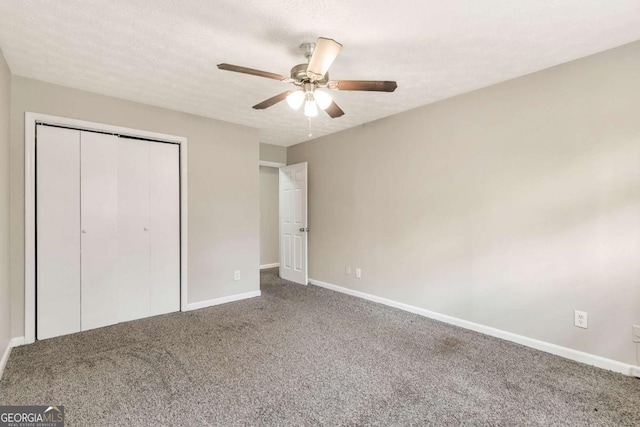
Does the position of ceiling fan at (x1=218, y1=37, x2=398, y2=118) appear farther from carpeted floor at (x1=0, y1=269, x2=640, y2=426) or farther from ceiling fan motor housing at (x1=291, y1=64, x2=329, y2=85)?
carpeted floor at (x1=0, y1=269, x2=640, y2=426)

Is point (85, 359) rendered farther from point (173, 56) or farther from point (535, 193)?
point (535, 193)

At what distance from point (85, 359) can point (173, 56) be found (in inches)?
97.1

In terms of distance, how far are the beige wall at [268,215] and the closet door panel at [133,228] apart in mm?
3002

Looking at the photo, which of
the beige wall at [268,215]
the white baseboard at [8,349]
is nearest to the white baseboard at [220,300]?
the white baseboard at [8,349]

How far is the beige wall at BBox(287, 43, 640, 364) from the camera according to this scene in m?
2.30

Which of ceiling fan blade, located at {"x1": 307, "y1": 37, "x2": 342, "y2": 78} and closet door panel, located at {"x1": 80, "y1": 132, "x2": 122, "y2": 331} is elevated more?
ceiling fan blade, located at {"x1": 307, "y1": 37, "x2": 342, "y2": 78}

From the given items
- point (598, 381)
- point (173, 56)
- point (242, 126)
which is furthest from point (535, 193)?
point (242, 126)

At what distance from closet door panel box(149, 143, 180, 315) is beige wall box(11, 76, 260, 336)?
0.16 m

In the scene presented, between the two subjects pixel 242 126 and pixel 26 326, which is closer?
pixel 26 326

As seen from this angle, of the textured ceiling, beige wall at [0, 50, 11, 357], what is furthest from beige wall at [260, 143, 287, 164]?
beige wall at [0, 50, 11, 357]

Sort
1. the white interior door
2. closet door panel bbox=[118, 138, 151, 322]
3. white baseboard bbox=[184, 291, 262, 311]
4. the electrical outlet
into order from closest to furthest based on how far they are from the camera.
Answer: the electrical outlet < closet door panel bbox=[118, 138, 151, 322] < white baseboard bbox=[184, 291, 262, 311] < the white interior door

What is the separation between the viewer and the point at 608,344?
2.34 meters

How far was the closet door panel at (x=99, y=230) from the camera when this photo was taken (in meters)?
3.09

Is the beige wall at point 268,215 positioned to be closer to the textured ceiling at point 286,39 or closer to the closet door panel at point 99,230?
the closet door panel at point 99,230
